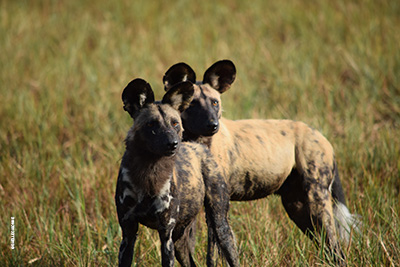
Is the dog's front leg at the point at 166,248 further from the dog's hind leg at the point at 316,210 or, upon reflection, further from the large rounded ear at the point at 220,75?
the large rounded ear at the point at 220,75

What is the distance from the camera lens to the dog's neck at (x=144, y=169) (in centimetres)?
322

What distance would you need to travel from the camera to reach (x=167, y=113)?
3.23m

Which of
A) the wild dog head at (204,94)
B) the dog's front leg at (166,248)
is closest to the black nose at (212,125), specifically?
the wild dog head at (204,94)

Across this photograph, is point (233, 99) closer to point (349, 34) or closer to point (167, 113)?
point (349, 34)

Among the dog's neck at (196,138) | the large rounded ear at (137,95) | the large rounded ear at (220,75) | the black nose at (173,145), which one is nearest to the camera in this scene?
the black nose at (173,145)

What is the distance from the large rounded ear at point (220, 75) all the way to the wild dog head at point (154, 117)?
105 cm

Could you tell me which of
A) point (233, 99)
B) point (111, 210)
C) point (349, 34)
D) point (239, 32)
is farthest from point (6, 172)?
point (349, 34)

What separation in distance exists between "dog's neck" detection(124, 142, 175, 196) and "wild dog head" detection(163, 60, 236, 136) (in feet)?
2.40

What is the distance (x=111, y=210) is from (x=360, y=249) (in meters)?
2.11

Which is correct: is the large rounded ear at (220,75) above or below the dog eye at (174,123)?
above

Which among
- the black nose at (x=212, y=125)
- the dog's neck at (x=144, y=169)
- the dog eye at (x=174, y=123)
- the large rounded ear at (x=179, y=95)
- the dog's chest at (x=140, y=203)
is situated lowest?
the dog's chest at (x=140, y=203)

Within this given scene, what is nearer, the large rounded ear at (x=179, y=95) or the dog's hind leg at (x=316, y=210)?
the large rounded ear at (x=179, y=95)

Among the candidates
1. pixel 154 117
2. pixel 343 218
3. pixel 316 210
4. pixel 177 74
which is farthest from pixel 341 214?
pixel 154 117

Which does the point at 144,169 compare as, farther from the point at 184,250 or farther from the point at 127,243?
the point at 184,250
